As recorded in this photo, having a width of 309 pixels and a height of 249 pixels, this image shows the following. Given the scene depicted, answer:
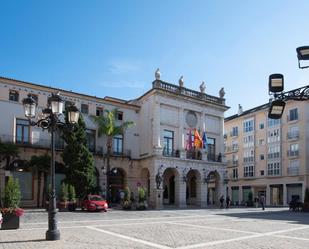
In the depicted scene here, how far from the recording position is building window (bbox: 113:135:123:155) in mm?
43156

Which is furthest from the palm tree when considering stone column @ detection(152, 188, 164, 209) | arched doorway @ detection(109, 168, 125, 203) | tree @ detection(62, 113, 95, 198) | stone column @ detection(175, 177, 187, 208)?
stone column @ detection(175, 177, 187, 208)

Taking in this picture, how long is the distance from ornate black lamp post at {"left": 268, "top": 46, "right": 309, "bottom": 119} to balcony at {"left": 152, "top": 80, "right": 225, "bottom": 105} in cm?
3422

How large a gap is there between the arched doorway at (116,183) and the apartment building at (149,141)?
0.11 meters

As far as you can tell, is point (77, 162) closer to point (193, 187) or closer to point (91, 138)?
point (91, 138)

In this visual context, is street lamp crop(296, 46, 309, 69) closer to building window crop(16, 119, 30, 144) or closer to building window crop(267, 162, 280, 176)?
building window crop(16, 119, 30, 144)

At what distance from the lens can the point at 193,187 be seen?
49.7 meters

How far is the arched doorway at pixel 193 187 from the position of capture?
45.9 metres

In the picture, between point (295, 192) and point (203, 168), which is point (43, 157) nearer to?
point (203, 168)

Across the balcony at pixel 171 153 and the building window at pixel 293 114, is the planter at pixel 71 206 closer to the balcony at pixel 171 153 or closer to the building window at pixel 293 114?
the balcony at pixel 171 153

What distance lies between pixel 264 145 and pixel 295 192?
971 centimetres

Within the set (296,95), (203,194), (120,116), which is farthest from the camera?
(203,194)

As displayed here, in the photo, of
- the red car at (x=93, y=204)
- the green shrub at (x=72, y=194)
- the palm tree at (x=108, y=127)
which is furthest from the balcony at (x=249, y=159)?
the green shrub at (x=72, y=194)

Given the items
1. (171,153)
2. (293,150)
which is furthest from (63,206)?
(293,150)

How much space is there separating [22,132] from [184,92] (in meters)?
18.8
